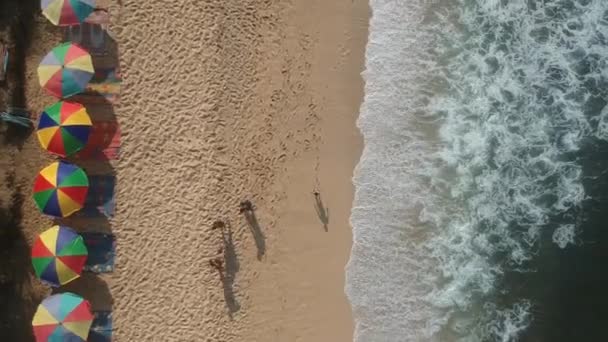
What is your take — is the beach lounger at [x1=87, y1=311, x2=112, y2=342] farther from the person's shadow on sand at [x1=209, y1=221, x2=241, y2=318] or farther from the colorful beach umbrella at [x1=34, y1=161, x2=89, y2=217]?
the person's shadow on sand at [x1=209, y1=221, x2=241, y2=318]

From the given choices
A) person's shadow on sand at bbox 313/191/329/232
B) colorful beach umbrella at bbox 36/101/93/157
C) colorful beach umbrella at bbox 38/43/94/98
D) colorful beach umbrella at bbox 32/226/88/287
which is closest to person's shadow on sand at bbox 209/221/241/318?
person's shadow on sand at bbox 313/191/329/232

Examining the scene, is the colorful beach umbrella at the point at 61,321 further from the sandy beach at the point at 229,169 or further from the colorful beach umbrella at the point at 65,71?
the colorful beach umbrella at the point at 65,71

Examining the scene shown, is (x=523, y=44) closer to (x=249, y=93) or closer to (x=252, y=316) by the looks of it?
(x=249, y=93)

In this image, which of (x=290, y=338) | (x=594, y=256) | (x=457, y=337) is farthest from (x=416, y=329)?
(x=594, y=256)

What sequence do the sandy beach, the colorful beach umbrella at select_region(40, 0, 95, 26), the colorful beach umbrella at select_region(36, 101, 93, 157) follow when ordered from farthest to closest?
the sandy beach, the colorful beach umbrella at select_region(40, 0, 95, 26), the colorful beach umbrella at select_region(36, 101, 93, 157)

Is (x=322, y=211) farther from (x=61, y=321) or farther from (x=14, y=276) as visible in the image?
(x=14, y=276)

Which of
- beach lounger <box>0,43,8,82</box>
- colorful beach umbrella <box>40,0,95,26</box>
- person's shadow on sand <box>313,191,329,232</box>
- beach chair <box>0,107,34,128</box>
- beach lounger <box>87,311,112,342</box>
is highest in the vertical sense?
colorful beach umbrella <box>40,0,95,26</box>
